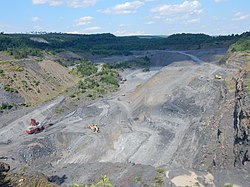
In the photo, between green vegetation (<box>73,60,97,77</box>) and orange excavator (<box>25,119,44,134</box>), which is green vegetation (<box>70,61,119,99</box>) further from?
orange excavator (<box>25,119,44,134</box>)

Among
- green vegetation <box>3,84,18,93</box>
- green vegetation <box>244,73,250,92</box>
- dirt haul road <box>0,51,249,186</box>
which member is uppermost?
green vegetation <box>244,73,250,92</box>

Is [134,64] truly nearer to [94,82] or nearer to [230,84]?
[94,82]

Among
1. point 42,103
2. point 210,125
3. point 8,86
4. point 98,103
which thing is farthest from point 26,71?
point 210,125

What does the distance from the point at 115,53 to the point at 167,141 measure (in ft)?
328

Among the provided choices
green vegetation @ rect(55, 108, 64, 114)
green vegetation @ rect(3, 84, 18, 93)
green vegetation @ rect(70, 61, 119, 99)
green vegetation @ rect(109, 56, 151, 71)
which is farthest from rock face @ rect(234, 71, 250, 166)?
green vegetation @ rect(109, 56, 151, 71)

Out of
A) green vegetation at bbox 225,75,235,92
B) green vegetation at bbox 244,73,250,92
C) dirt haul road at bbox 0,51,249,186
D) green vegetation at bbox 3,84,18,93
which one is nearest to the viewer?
dirt haul road at bbox 0,51,249,186

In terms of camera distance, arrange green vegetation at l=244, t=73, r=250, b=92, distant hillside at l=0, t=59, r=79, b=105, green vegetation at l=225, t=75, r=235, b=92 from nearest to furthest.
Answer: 1. green vegetation at l=244, t=73, r=250, b=92
2. green vegetation at l=225, t=75, r=235, b=92
3. distant hillside at l=0, t=59, r=79, b=105

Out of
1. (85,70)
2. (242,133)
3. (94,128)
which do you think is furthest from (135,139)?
(85,70)

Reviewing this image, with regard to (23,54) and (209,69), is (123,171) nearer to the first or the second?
(209,69)

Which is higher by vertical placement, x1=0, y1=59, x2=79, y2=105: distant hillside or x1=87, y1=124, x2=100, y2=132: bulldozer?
x1=0, y1=59, x2=79, y2=105: distant hillside

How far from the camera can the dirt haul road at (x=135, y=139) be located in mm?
27891

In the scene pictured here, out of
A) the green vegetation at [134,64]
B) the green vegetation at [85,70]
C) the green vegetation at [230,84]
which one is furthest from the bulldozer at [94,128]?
the green vegetation at [134,64]

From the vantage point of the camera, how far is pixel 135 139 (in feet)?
120

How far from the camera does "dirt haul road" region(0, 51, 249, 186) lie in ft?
91.5
